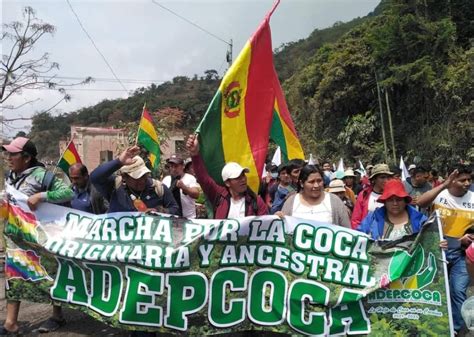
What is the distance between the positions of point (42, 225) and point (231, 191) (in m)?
1.71

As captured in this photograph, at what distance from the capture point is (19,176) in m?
4.29

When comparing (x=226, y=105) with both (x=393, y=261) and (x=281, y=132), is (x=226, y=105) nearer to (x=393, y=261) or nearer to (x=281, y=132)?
(x=281, y=132)

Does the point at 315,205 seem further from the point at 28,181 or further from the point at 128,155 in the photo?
the point at 28,181

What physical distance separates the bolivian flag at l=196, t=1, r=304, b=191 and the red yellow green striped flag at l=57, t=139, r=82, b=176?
3.29 meters

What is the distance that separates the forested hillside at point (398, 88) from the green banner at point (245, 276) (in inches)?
599

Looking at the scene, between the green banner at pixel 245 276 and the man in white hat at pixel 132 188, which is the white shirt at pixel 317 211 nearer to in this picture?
the green banner at pixel 245 276

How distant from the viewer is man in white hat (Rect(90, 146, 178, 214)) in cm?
398

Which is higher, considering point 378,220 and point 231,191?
point 231,191

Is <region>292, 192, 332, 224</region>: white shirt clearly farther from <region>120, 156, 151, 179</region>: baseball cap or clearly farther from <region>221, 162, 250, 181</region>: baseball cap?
<region>120, 156, 151, 179</region>: baseball cap

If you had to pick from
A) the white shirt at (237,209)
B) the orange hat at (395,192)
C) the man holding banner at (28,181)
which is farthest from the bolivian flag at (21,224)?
the orange hat at (395,192)

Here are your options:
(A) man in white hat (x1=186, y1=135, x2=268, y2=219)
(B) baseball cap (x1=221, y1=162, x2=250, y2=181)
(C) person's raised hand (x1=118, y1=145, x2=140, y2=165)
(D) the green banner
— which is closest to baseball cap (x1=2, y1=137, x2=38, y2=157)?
(D) the green banner

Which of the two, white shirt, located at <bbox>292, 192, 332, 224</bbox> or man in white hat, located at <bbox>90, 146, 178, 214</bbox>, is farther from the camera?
man in white hat, located at <bbox>90, 146, 178, 214</bbox>

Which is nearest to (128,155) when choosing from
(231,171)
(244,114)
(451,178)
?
(231,171)

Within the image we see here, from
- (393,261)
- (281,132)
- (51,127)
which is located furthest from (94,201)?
(51,127)
